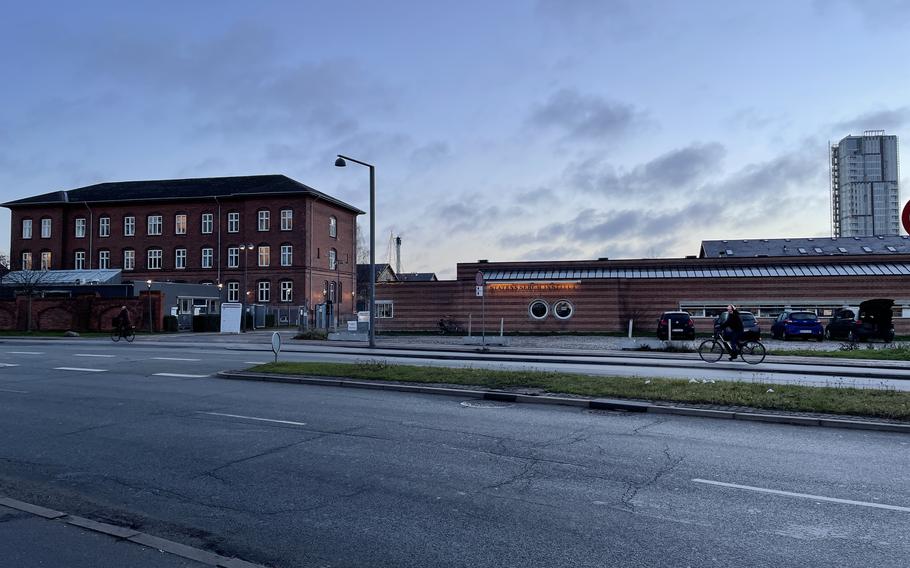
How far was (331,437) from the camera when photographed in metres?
8.41

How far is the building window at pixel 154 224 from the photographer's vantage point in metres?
65.2

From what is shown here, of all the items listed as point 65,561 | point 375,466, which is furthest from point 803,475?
point 65,561

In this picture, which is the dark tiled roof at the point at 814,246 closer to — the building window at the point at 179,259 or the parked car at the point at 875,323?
the parked car at the point at 875,323

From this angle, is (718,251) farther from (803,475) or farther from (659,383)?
(803,475)

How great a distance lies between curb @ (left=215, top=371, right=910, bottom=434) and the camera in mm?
9164

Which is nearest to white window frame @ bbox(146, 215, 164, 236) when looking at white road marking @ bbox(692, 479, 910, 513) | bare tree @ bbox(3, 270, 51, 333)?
bare tree @ bbox(3, 270, 51, 333)

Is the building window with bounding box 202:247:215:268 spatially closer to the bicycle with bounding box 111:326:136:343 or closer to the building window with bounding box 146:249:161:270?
the building window with bounding box 146:249:161:270

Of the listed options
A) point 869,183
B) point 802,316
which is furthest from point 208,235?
point 869,183

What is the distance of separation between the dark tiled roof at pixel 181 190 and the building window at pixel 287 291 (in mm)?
8804

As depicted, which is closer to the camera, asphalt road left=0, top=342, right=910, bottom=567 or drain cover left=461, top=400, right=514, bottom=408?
asphalt road left=0, top=342, right=910, bottom=567

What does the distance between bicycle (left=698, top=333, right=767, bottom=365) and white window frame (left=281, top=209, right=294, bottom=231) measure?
4778cm

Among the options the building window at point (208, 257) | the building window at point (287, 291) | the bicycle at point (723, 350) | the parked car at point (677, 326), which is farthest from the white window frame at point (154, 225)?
the bicycle at point (723, 350)

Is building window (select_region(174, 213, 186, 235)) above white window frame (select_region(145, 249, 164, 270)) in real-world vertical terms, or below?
above

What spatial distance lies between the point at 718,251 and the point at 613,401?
241 feet
